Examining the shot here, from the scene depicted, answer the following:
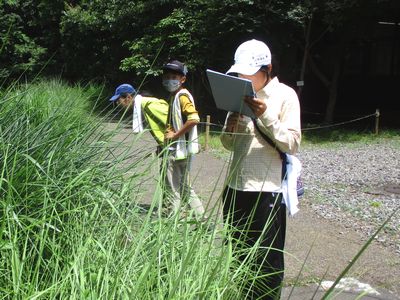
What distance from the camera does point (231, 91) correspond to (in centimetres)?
234

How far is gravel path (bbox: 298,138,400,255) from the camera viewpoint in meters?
5.61

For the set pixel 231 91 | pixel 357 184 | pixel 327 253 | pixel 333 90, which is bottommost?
pixel 357 184

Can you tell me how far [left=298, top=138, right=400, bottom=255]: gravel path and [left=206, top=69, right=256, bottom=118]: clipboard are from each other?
298 centimetres

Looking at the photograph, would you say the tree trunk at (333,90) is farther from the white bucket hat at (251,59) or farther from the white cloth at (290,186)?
the white bucket hat at (251,59)

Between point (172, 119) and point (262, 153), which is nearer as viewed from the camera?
point (262, 153)

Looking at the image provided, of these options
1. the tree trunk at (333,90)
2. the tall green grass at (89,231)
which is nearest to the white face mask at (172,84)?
the tall green grass at (89,231)

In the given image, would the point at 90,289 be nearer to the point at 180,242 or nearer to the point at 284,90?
the point at 180,242

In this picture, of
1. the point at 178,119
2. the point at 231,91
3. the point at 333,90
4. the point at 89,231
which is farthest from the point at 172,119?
the point at 333,90

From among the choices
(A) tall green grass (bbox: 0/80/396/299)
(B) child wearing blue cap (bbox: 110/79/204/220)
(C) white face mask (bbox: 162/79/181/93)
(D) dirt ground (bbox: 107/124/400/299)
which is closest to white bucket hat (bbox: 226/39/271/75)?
(A) tall green grass (bbox: 0/80/396/299)

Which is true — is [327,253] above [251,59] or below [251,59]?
below

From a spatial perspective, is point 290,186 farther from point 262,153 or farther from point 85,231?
point 85,231

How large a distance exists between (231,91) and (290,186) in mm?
686

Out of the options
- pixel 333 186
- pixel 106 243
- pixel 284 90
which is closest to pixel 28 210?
pixel 106 243

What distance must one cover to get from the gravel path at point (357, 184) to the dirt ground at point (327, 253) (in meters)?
0.23
